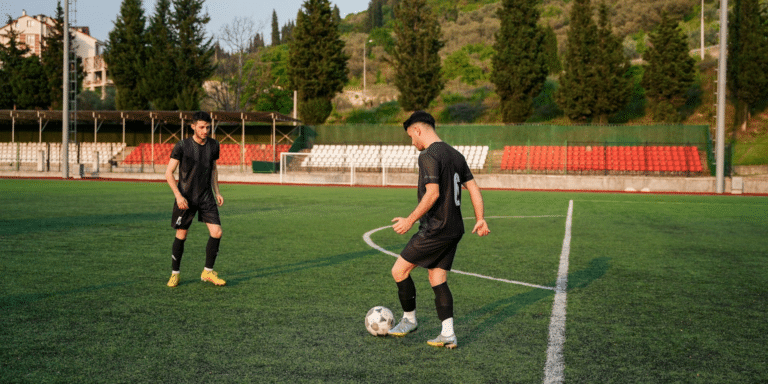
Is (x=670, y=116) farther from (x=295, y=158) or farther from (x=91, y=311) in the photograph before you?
(x=91, y=311)

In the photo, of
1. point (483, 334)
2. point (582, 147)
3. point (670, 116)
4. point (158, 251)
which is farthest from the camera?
point (670, 116)

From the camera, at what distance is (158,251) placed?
29.2 ft

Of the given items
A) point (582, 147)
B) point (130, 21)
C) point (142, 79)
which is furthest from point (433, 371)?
point (130, 21)

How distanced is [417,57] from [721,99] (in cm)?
2258

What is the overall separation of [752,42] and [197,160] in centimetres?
3951

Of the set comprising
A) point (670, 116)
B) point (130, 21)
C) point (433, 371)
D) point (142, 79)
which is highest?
point (130, 21)

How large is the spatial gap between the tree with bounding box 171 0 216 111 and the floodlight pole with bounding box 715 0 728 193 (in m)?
38.2

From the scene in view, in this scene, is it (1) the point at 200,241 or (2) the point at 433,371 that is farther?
(1) the point at 200,241

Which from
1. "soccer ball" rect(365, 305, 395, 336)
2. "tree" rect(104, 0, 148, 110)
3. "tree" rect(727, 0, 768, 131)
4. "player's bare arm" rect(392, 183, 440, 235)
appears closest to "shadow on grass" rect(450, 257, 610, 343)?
"soccer ball" rect(365, 305, 395, 336)

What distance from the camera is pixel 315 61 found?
45188mm

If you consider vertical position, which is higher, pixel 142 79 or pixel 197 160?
pixel 142 79

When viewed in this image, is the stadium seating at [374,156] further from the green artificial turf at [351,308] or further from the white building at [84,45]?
the white building at [84,45]

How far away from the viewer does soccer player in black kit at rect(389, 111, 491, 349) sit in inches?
167

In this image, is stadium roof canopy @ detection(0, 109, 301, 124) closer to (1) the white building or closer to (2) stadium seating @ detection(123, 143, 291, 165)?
(2) stadium seating @ detection(123, 143, 291, 165)
